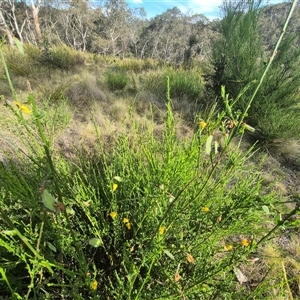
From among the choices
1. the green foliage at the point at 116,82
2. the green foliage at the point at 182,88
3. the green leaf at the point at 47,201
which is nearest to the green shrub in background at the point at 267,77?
the green foliage at the point at 182,88

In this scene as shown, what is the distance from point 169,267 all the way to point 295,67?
9.00ft

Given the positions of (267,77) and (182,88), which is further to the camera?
(182,88)

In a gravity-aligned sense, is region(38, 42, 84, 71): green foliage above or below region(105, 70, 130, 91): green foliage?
above

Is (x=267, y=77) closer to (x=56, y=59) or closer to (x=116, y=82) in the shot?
(x=116, y=82)

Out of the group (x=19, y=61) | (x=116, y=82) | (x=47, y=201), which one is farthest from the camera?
(x=19, y=61)

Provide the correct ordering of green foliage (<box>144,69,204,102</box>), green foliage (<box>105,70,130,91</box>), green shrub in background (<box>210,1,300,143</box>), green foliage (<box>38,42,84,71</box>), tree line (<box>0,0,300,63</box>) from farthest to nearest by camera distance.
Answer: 1. tree line (<box>0,0,300,63</box>)
2. green foliage (<box>38,42,84,71</box>)
3. green foliage (<box>105,70,130,91</box>)
4. green foliage (<box>144,69,204,102</box>)
5. green shrub in background (<box>210,1,300,143</box>)

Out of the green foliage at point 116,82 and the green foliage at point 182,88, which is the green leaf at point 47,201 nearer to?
the green foliage at point 182,88

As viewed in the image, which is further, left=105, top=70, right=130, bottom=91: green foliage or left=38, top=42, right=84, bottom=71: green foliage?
left=38, top=42, right=84, bottom=71: green foliage

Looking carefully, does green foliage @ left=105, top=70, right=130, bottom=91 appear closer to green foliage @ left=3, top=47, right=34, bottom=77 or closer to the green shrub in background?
green foliage @ left=3, top=47, right=34, bottom=77

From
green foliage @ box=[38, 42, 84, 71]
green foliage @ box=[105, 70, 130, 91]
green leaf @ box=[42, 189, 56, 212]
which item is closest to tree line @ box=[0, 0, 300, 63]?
green foliage @ box=[38, 42, 84, 71]

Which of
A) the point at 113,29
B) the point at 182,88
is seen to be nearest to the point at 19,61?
the point at 182,88

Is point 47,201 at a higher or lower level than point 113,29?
lower

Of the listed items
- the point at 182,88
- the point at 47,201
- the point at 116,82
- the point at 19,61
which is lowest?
the point at 182,88

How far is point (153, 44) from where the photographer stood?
22078 millimetres
